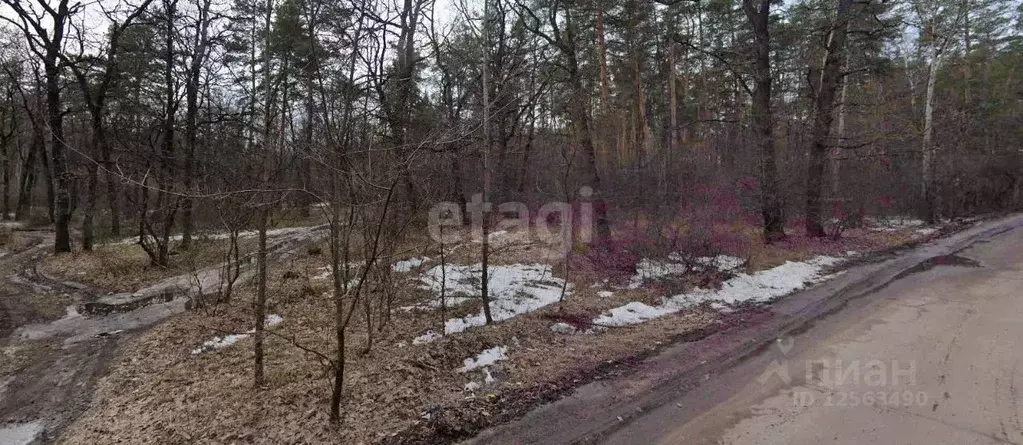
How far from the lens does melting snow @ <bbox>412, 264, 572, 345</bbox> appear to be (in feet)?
22.6

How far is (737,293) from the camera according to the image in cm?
805

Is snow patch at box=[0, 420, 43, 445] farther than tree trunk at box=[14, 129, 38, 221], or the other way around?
tree trunk at box=[14, 129, 38, 221]

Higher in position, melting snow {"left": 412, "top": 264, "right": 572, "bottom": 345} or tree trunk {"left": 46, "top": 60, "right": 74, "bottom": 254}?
tree trunk {"left": 46, "top": 60, "right": 74, "bottom": 254}

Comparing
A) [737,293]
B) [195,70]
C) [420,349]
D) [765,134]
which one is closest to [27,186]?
[195,70]

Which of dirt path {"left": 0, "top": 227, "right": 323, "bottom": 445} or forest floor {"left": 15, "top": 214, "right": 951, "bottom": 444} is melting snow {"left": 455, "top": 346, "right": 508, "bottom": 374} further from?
dirt path {"left": 0, "top": 227, "right": 323, "bottom": 445}

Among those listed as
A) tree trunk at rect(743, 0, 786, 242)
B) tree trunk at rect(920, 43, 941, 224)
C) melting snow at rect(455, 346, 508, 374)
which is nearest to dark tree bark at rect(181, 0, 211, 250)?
melting snow at rect(455, 346, 508, 374)

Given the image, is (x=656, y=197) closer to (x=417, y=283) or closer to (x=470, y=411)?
(x=417, y=283)

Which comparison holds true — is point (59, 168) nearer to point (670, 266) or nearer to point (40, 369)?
point (40, 369)

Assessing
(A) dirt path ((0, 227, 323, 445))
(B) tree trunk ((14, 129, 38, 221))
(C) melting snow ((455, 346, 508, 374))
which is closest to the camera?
(A) dirt path ((0, 227, 323, 445))

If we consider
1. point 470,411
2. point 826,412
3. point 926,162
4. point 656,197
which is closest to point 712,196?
point 656,197

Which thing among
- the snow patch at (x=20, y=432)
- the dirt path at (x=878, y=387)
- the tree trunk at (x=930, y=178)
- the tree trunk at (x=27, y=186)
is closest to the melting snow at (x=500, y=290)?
the dirt path at (x=878, y=387)

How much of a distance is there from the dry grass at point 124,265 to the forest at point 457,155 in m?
0.12

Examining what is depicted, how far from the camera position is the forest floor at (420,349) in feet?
13.3

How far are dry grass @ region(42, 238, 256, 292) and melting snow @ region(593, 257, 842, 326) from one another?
803cm
